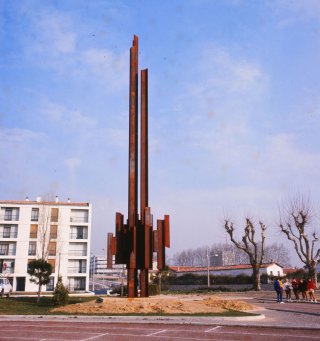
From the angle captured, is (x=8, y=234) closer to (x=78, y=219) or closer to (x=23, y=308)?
(x=78, y=219)

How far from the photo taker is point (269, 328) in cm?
1258

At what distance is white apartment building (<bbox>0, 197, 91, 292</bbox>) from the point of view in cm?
6219

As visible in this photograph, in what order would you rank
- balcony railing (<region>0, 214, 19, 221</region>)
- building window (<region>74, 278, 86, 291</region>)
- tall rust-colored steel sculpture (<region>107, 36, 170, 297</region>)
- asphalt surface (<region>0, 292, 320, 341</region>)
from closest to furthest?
1. asphalt surface (<region>0, 292, 320, 341</region>)
2. tall rust-colored steel sculpture (<region>107, 36, 170, 297</region>)
3. building window (<region>74, 278, 86, 291</region>)
4. balcony railing (<region>0, 214, 19, 221</region>)

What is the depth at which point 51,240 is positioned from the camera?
62.6 m

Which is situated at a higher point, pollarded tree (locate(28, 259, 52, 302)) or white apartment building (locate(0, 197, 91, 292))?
white apartment building (locate(0, 197, 91, 292))

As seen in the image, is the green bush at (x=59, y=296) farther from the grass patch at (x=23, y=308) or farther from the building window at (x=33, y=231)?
the building window at (x=33, y=231)

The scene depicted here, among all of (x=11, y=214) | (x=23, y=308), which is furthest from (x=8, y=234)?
(x=23, y=308)

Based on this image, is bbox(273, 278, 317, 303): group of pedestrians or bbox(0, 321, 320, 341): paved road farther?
bbox(273, 278, 317, 303): group of pedestrians

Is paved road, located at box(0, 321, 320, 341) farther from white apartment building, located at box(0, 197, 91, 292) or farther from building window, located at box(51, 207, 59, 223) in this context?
building window, located at box(51, 207, 59, 223)

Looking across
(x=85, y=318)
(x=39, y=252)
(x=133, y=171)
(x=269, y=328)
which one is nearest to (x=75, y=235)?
(x=39, y=252)

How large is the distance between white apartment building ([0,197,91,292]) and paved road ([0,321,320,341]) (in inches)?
1926

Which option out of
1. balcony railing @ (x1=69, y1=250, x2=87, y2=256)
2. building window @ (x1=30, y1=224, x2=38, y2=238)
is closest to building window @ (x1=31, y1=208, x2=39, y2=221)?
building window @ (x1=30, y1=224, x2=38, y2=238)

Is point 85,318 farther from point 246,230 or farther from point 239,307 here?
point 246,230

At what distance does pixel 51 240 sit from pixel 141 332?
5357 centimetres
